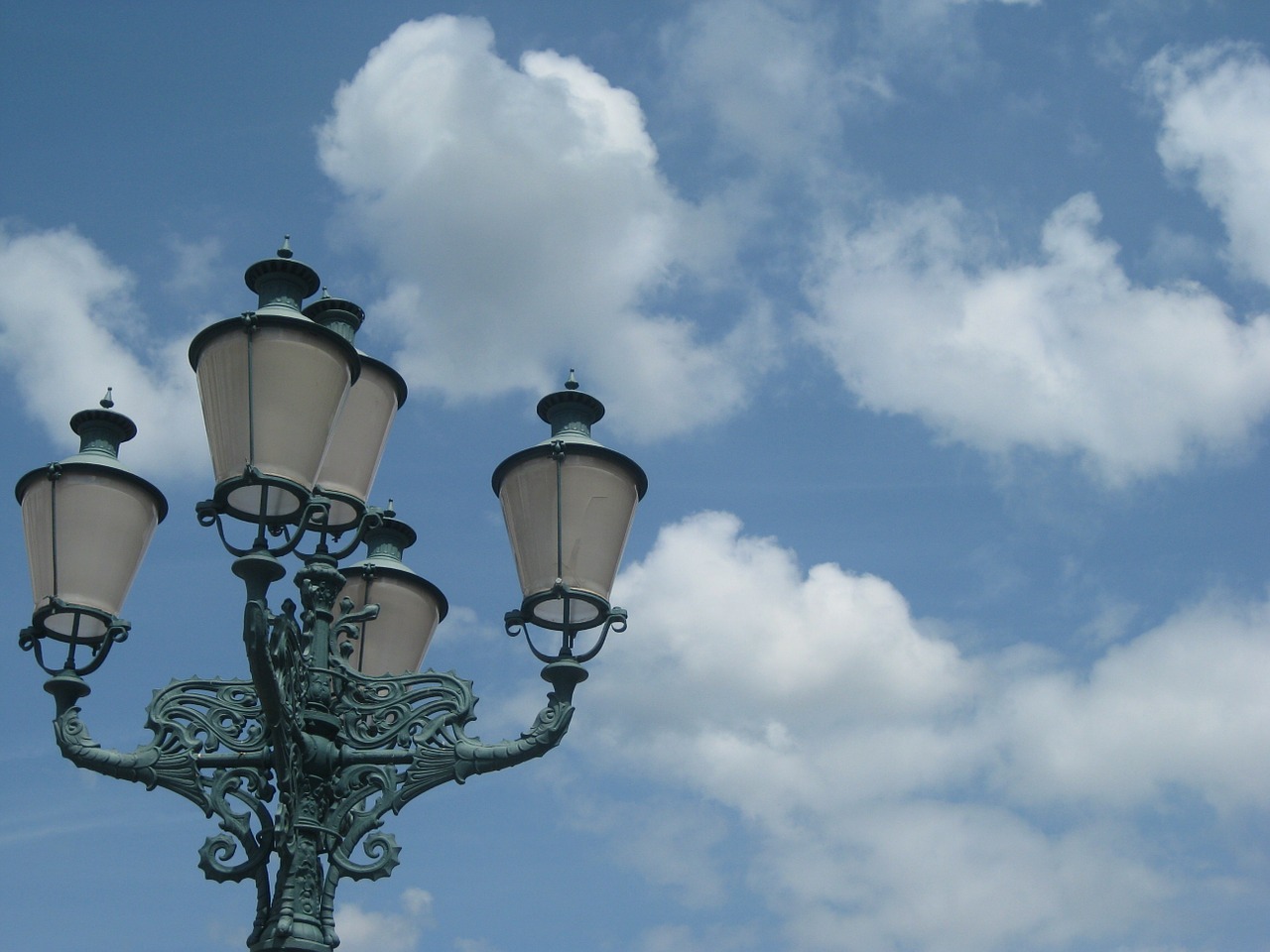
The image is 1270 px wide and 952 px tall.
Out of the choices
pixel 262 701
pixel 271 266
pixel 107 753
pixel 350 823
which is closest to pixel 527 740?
pixel 350 823

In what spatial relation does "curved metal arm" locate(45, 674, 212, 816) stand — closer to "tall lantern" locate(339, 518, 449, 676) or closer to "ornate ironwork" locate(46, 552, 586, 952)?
"ornate ironwork" locate(46, 552, 586, 952)

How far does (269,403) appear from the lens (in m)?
5.71

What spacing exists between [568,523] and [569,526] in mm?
14

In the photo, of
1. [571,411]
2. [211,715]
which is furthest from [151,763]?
[571,411]

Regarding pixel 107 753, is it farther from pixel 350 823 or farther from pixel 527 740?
pixel 527 740

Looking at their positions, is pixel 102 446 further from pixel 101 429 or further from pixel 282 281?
pixel 282 281

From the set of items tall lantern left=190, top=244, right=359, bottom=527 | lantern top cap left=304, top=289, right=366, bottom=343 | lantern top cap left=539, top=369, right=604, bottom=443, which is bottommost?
tall lantern left=190, top=244, right=359, bottom=527

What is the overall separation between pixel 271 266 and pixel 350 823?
2.28 m

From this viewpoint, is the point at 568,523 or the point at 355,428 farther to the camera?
the point at 355,428

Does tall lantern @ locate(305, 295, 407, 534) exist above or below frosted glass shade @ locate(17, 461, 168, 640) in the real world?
above

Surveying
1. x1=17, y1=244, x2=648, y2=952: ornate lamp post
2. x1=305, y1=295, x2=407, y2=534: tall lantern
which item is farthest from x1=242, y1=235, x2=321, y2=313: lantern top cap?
x1=305, y1=295, x2=407, y2=534: tall lantern

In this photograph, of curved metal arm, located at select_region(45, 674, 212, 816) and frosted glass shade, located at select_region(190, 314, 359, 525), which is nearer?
frosted glass shade, located at select_region(190, 314, 359, 525)

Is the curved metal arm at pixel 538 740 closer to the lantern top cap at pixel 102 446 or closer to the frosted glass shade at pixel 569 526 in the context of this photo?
the frosted glass shade at pixel 569 526

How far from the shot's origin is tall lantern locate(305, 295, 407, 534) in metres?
7.35
